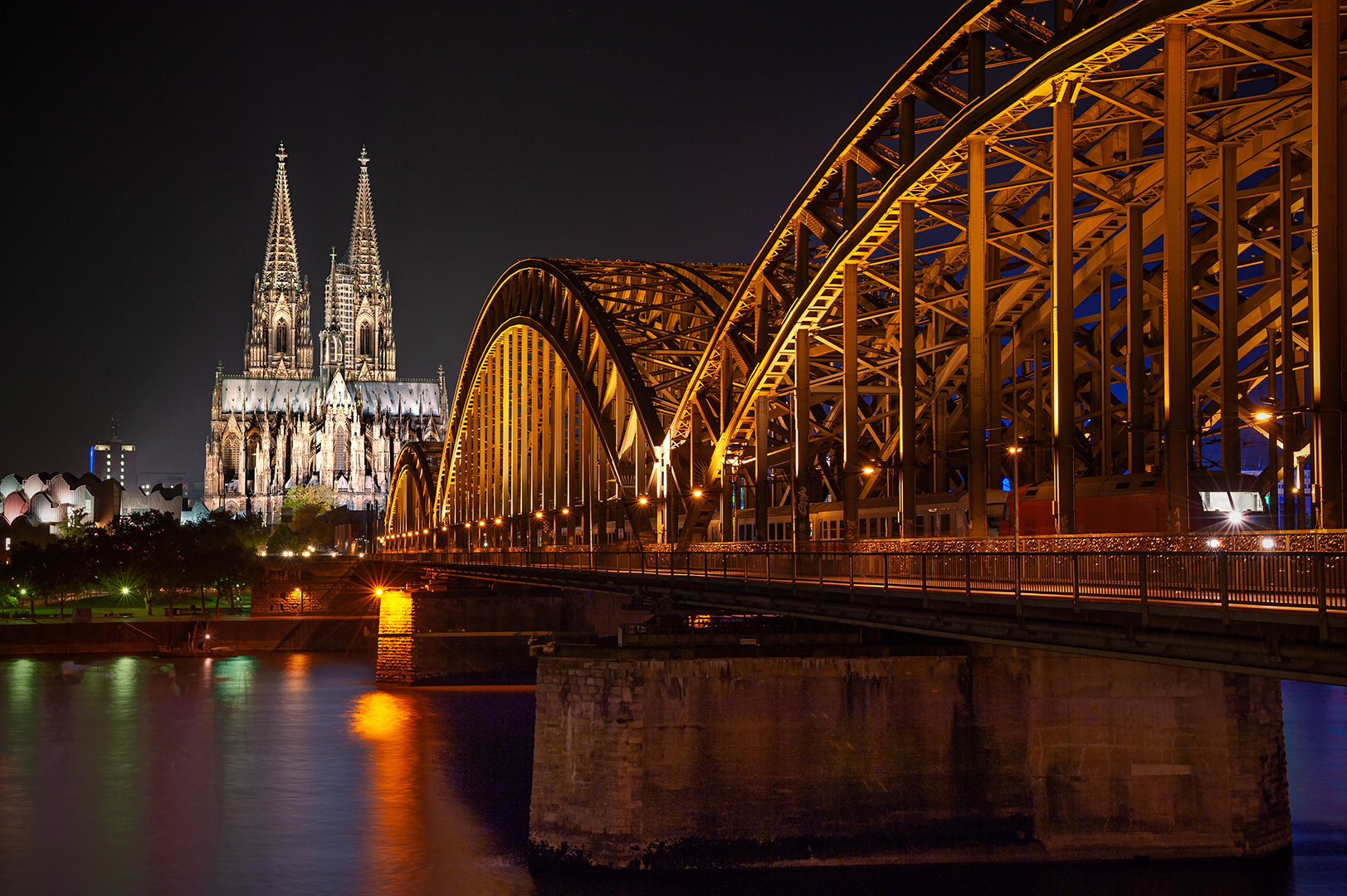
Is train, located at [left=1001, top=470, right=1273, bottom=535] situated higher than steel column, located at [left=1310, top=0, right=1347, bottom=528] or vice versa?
steel column, located at [left=1310, top=0, right=1347, bottom=528]

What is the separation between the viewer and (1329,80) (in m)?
24.9

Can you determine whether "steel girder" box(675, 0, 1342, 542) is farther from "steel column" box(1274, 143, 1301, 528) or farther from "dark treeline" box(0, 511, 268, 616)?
"dark treeline" box(0, 511, 268, 616)

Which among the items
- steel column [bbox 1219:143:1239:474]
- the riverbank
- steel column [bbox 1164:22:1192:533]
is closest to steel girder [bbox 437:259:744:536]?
the riverbank

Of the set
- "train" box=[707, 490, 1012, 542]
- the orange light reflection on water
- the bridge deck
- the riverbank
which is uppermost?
"train" box=[707, 490, 1012, 542]

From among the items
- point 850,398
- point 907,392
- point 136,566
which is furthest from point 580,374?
point 136,566

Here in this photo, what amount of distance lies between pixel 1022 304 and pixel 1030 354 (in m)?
6.79

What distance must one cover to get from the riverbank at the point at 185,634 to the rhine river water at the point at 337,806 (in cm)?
2370

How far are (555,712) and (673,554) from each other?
762cm

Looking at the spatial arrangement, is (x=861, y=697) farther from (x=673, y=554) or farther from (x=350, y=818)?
(x=350, y=818)

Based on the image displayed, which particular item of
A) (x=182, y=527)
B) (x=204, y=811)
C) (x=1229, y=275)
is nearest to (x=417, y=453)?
(x=182, y=527)

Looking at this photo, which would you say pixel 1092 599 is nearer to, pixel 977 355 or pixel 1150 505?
pixel 1150 505

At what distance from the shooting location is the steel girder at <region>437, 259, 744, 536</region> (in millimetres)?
67812

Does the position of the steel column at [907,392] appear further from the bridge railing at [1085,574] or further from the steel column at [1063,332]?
the steel column at [1063,332]

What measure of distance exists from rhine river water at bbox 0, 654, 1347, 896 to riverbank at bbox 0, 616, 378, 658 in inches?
933
